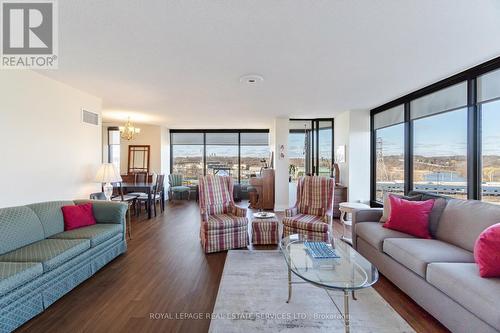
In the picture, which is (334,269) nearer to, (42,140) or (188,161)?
(42,140)

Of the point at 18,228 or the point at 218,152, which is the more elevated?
the point at 218,152

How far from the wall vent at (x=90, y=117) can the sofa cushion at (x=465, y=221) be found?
550cm

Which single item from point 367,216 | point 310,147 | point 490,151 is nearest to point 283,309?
point 367,216

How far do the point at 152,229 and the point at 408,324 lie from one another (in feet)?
14.2

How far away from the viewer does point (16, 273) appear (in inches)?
77.0

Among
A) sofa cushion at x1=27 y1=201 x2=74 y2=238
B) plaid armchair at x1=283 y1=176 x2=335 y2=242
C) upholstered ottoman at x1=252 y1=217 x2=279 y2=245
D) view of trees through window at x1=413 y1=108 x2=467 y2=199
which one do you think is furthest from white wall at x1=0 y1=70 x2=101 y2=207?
view of trees through window at x1=413 y1=108 x2=467 y2=199

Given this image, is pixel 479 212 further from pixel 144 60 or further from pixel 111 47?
pixel 111 47

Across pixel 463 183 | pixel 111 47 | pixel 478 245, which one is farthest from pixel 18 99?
pixel 463 183

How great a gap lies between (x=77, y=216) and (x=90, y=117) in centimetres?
201

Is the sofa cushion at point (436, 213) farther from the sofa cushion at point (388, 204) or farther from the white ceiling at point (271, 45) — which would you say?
the white ceiling at point (271, 45)

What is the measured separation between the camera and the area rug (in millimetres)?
1976

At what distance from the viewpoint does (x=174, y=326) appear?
201 cm

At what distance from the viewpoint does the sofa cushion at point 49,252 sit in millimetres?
2229

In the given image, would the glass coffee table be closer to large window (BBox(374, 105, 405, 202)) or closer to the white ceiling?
the white ceiling
